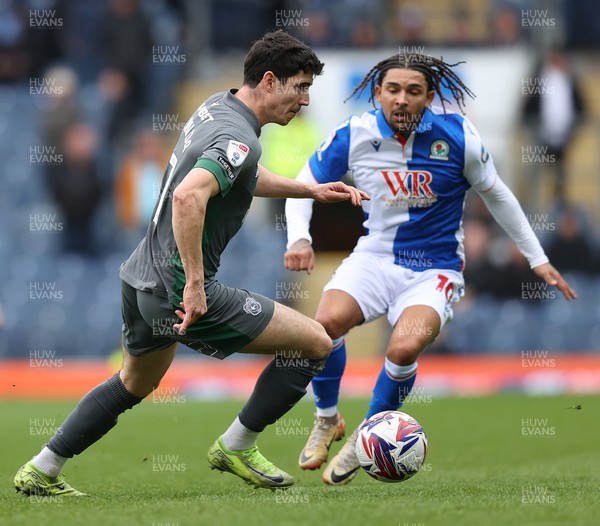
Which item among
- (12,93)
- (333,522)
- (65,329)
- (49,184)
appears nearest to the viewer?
(333,522)

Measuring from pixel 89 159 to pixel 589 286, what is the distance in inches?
300

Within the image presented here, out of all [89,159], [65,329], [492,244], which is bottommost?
[65,329]

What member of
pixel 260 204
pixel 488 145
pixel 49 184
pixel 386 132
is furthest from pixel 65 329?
pixel 386 132

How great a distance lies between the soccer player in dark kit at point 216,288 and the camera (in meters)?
5.78

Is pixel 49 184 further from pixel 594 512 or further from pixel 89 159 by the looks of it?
pixel 594 512

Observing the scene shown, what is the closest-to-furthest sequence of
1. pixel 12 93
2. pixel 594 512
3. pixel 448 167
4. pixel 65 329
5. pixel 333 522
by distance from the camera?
pixel 333 522 < pixel 594 512 < pixel 448 167 < pixel 65 329 < pixel 12 93

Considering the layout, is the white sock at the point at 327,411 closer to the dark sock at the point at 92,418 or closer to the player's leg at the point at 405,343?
the player's leg at the point at 405,343

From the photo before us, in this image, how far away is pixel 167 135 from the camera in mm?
18953

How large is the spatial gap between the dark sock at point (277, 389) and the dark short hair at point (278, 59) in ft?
5.21

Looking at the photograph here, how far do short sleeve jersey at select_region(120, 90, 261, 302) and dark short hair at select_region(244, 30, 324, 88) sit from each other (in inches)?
7.4

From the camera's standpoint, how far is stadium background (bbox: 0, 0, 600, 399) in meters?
16.3

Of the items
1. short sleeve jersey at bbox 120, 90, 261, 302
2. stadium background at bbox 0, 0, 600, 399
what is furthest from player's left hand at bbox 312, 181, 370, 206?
stadium background at bbox 0, 0, 600, 399

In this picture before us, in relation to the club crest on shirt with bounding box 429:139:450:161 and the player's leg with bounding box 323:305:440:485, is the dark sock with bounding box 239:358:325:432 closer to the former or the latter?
the player's leg with bounding box 323:305:440:485

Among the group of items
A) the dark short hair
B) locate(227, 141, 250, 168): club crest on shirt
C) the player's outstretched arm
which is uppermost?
the dark short hair
